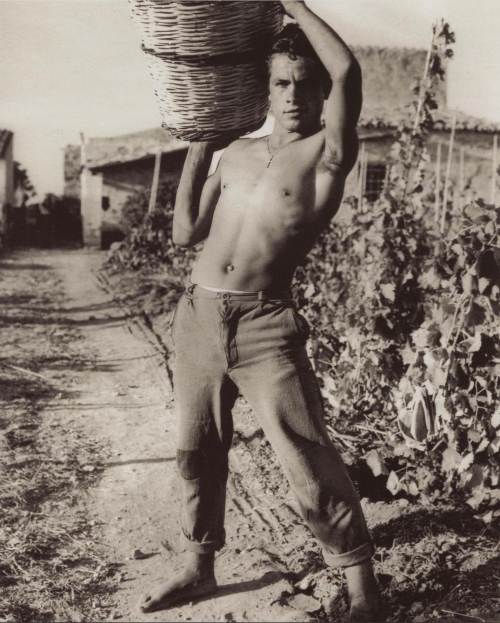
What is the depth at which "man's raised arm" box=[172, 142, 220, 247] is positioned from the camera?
248 centimetres

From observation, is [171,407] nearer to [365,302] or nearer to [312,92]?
[365,302]

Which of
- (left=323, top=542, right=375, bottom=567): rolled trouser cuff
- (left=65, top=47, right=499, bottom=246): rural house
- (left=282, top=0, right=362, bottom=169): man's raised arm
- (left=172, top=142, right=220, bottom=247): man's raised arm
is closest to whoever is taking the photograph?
(left=282, top=0, right=362, bottom=169): man's raised arm

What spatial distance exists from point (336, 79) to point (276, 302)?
29.4 inches

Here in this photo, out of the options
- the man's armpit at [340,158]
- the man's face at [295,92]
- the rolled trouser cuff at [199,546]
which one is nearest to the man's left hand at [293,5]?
the man's face at [295,92]

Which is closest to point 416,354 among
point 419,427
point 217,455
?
point 419,427

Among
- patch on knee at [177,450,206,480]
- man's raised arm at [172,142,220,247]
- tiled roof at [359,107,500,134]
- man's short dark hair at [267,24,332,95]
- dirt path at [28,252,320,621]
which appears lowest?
dirt path at [28,252,320,621]

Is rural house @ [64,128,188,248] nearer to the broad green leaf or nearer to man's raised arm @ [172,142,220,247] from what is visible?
the broad green leaf

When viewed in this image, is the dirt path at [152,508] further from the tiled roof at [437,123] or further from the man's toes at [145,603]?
the tiled roof at [437,123]

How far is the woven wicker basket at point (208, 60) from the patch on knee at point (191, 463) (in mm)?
1133

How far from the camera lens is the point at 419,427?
11.1ft

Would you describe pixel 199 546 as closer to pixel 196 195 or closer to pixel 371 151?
pixel 196 195

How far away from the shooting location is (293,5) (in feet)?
6.85

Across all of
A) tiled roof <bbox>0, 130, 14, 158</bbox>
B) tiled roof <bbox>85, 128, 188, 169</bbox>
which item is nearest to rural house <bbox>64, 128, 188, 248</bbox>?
tiled roof <bbox>85, 128, 188, 169</bbox>

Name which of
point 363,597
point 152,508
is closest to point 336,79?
point 363,597
